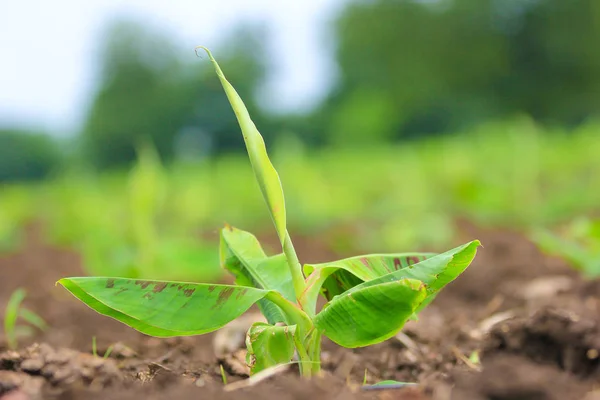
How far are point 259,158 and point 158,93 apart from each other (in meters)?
35.2

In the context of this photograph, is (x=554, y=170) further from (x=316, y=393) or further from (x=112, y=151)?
(x=112, y=151)

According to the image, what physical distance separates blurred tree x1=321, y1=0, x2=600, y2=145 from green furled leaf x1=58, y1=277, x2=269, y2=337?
63.0 feet

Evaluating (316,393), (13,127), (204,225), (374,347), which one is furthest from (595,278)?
(13,127)

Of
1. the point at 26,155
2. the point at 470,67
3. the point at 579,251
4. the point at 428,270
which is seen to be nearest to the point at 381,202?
the point at 579,251

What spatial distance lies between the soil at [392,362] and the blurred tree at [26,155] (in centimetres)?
3008

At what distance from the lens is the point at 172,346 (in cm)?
127

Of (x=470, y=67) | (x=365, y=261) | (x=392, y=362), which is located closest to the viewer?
(x=365, y=261)

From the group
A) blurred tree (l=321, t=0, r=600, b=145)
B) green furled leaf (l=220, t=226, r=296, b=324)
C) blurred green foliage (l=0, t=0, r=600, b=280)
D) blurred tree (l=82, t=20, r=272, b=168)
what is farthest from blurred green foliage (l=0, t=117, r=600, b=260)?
blurred tree (l=82, t=20, r=272, b=168)

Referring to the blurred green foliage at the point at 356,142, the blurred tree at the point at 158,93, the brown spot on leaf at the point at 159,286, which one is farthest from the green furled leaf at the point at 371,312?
the blurred tree at the point at 158,93

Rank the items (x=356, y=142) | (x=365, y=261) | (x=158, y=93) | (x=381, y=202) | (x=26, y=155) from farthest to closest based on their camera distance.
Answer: (x=158, y=93) < (x=26, y=155) < (x=356, y=142) < (x=381, y=202) < (x=365, y=261)

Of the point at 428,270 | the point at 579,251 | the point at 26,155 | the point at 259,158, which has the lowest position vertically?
the point at 579,251

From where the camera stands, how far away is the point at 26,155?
3441cm

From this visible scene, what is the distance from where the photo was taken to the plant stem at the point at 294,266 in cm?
87

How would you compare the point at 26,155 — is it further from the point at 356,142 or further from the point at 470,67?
the point at 470,67
